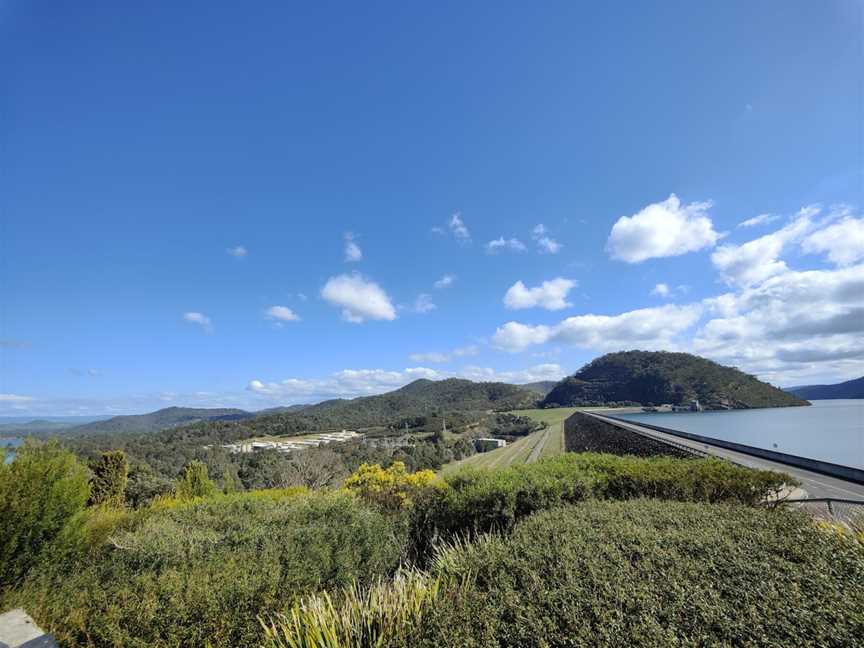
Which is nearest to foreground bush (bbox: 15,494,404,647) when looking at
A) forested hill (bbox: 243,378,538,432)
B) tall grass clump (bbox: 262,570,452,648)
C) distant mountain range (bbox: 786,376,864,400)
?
tall grass clump (bbox: 262,570,452,648)

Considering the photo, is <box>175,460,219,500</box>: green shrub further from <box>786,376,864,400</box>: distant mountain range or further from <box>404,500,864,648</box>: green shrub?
<box>786,376,864,400</box>: distant mountain range

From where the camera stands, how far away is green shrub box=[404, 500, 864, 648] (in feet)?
6.50

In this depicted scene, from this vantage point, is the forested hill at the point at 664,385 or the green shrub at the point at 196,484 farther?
the forested hill at the point at 664,385

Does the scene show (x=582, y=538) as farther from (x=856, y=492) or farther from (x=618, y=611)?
(x=856, y=492)

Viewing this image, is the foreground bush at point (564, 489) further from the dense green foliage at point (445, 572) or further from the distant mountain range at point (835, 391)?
the distant mountain range at point (835, 391)

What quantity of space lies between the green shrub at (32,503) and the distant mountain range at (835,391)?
469ft

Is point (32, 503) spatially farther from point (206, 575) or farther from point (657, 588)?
point (657, 588)

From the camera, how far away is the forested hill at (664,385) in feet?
272

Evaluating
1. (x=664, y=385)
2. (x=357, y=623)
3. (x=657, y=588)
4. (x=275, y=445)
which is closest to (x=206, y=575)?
(x=357, y=623)

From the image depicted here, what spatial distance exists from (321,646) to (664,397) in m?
107

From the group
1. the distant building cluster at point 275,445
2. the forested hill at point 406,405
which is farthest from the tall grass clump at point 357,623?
the forested hill at point 406,405

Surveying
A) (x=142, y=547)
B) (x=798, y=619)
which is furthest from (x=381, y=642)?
(x=142, y=547)

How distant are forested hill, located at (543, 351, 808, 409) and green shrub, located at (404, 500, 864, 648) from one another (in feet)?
324

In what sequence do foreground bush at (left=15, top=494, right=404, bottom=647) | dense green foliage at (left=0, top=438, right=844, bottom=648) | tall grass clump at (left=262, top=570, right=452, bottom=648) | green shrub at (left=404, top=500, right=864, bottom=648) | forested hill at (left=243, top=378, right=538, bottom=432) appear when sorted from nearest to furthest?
green shrub at (left=404, top=500, right=864, bottom=648) → dense green foliage at (left=0, top=438, right=844, bottom=648) → tall grass clump at (left=262, top=570, right=452, bottom=648) → foreground bush at (left=15, top=494, right=404, bottom=647) → forested hill at (left=243, top=378, right=538, bottom=432)
